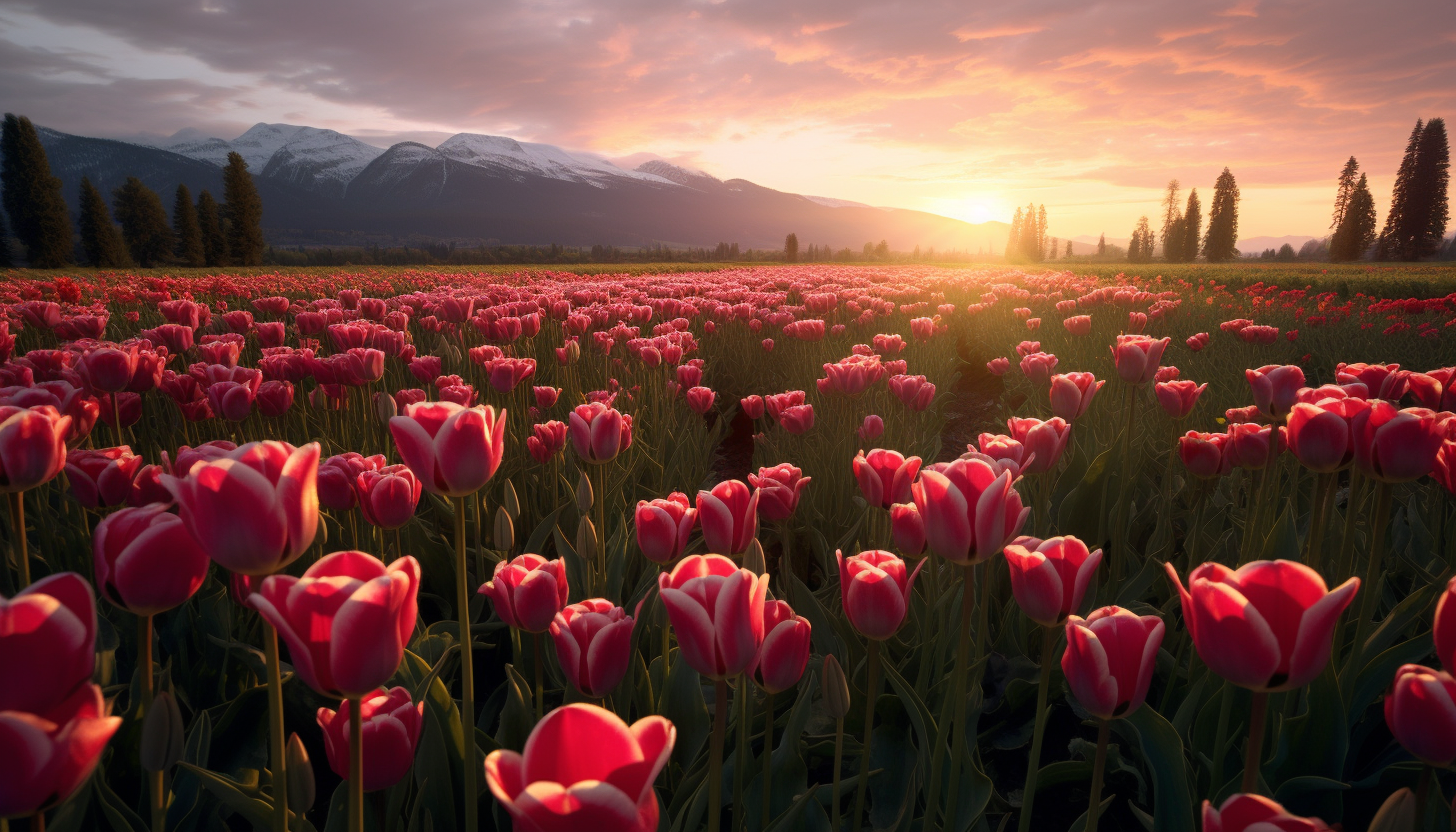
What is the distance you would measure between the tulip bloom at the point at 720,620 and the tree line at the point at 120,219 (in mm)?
67154

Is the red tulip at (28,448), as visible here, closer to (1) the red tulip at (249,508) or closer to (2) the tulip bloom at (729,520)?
(1) the red tulip at (249,508)

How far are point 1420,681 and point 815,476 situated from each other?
3374 mm

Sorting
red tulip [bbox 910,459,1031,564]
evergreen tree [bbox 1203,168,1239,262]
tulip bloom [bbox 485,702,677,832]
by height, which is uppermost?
evergreen tree [bbox 1203,168,1239,262]

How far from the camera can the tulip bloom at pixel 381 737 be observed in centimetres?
115

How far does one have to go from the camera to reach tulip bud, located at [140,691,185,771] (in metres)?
0.91

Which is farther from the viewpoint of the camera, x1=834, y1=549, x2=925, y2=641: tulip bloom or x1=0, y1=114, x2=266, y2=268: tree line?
x1=0, y1=114, x2=266, y2=268: tree line

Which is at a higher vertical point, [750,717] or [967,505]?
[967,505]

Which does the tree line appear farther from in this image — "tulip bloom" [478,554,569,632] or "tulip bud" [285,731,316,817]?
"tulip bud" [285,731,316,817]

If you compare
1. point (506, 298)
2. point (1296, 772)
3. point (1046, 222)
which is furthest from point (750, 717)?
point (1046, 222)

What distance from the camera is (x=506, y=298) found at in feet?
26.3

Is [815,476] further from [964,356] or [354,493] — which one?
[964,356]

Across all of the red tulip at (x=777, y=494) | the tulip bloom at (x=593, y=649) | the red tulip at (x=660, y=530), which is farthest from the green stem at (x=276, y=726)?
the red tulip at (x=777, y=494)

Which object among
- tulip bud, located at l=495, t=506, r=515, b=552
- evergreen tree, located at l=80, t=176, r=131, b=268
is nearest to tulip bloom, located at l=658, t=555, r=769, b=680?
tulip bud, located at l=495, t=506, r=515, b=552

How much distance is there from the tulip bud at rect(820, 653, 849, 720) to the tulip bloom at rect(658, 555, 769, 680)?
0.84ft
